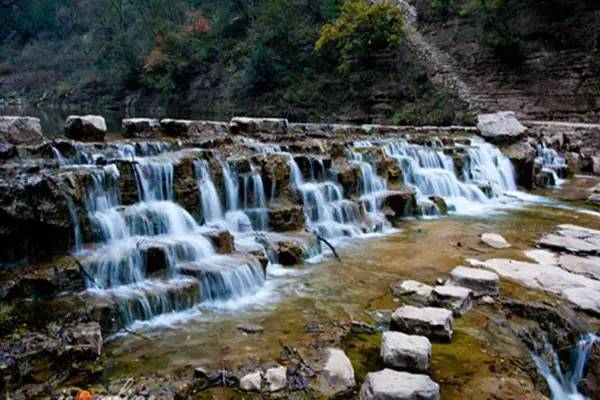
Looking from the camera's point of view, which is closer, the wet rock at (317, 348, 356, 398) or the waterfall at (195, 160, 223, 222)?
the wet rock at (317, 348, 356, 398)

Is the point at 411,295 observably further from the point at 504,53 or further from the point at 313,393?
the point at 504,53

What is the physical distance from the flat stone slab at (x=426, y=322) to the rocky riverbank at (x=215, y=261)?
0.02 m

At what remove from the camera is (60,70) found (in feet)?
156

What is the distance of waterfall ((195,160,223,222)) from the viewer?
6945 mm

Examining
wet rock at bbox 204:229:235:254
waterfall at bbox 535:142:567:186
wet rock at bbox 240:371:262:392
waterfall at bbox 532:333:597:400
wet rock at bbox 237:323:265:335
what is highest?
waterfall at bbox 535:142:567:186

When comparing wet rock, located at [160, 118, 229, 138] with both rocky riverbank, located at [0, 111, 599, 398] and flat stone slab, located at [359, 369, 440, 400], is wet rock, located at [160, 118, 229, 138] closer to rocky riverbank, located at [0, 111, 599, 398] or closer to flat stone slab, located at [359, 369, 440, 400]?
rocky riverbank, located at [0, 111, 599, 398]

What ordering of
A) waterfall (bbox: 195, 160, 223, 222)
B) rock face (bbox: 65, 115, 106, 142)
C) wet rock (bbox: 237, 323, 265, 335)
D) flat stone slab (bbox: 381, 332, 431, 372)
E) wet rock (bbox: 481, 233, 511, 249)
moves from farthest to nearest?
rock face (bbox: 65, 115, 106, 142), waterfall (bbox: 195, 160, 223, 222), wet rock (bbox: 481, 233, 511, 249), wet rock (bbox: 237, 323, 265, 335), flat stone slab (bbox: 381, 332, 431, 372)

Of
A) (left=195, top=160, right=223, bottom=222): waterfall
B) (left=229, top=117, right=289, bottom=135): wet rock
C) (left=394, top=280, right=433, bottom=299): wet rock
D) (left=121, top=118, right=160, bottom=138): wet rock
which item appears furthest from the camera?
(left=229, top=117, right=289, bottom=135): wet rock

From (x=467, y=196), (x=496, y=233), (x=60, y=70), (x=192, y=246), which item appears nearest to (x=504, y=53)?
(x=467, y=196)

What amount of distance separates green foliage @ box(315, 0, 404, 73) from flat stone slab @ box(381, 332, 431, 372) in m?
18.7

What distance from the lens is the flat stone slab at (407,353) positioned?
11.0 feet

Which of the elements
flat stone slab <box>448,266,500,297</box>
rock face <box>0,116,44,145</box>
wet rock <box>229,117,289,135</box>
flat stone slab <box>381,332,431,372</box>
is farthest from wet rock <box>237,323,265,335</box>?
wet rock <box>229,117,289,135</box>

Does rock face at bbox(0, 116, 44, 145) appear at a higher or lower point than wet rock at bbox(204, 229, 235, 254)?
higher

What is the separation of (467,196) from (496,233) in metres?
2.93
